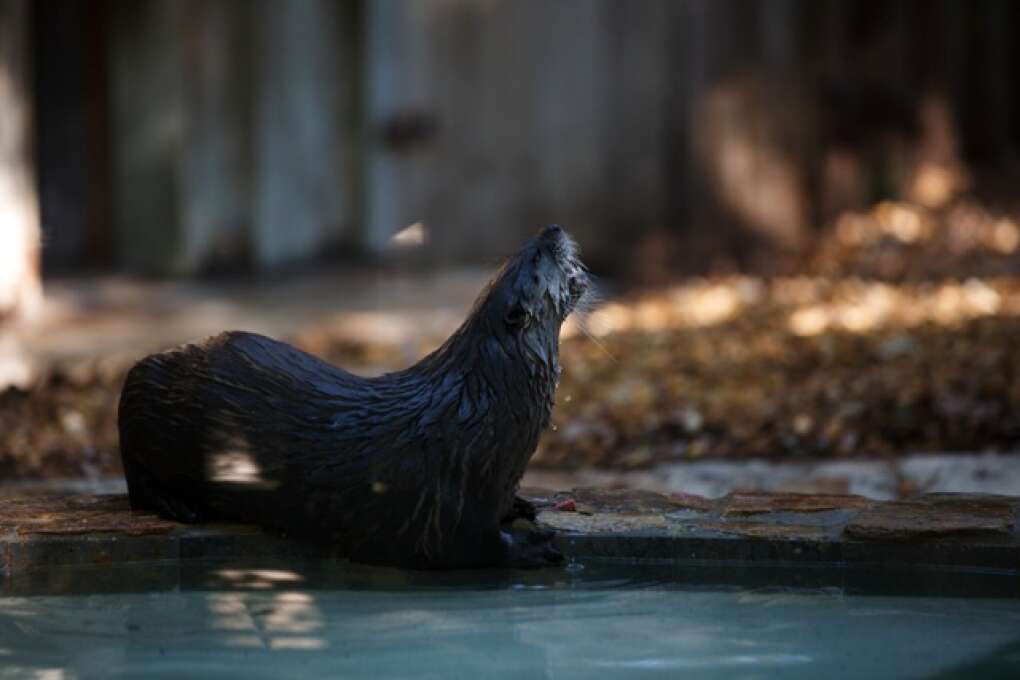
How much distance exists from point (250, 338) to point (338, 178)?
6878 millimetres

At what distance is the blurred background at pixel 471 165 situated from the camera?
8758 millimetres

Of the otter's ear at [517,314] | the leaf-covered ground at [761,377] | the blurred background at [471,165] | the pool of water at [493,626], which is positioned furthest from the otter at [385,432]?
the blurred background at [471,165]

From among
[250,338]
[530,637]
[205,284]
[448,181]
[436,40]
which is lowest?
[530,637]

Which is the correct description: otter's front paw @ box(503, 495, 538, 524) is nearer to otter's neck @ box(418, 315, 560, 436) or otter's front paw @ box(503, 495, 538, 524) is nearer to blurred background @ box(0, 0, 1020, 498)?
otter's neck @ box(418, 315, 560, 436)

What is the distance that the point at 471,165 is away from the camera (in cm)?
1012

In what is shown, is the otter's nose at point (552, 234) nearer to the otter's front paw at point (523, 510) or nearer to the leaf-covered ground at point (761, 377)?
the leaf-covered ground at point (761, 377)

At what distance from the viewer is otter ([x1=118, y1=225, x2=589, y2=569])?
3631 millimetres

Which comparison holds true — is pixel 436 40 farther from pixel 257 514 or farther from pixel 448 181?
pixel 257 514

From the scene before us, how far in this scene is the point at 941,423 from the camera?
5.74 meters

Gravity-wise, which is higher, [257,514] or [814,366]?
[814,366]

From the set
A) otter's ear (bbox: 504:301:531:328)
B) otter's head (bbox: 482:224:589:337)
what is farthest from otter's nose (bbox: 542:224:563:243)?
otter's ear (bbox: 504:301:531:328)

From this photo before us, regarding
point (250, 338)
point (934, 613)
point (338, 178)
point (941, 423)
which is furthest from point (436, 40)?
point (934, 613)

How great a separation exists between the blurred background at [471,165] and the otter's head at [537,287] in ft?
13.4

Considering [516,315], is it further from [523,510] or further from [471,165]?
[471,165]
